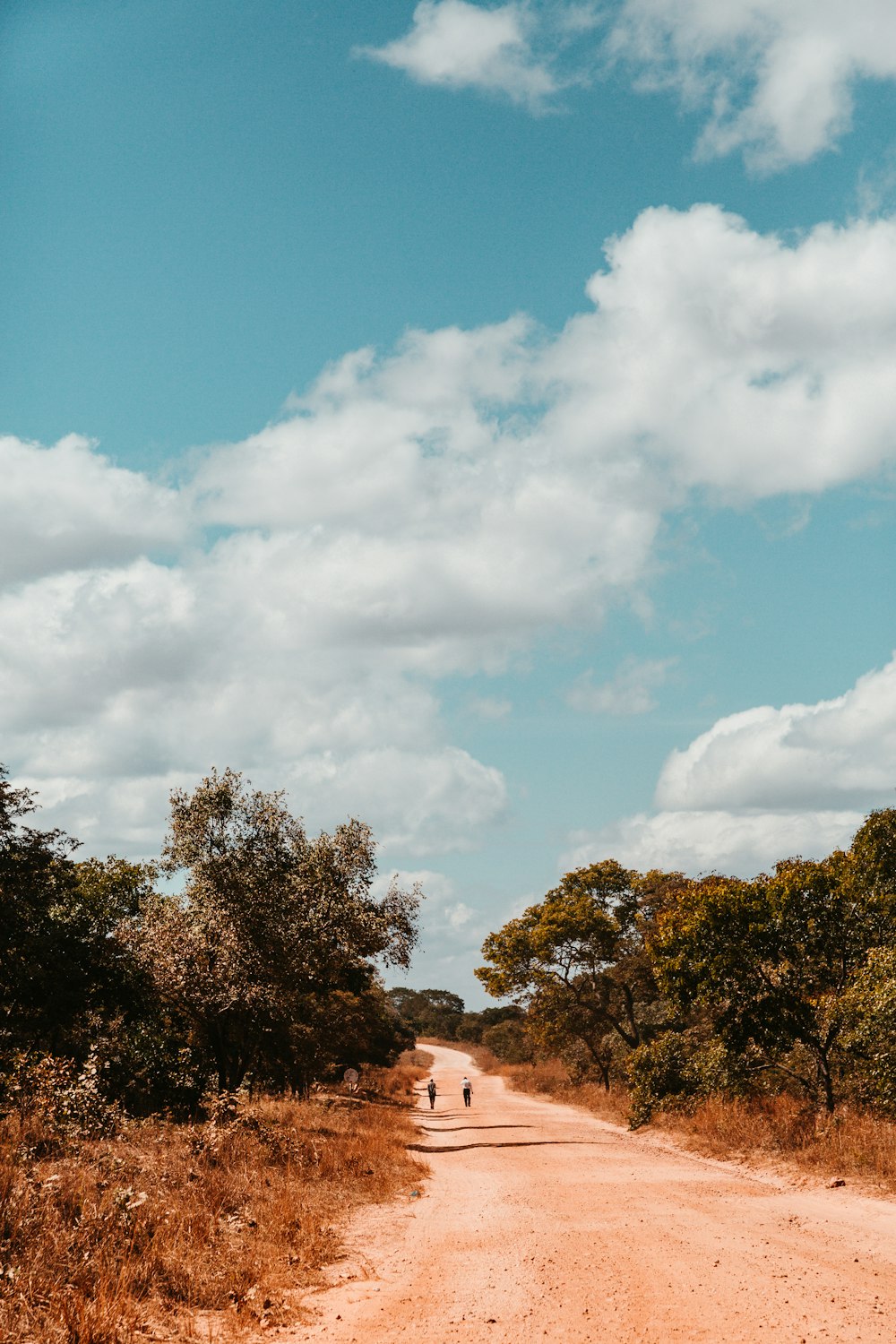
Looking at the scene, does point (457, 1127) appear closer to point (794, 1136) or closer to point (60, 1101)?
point (794, 1136)

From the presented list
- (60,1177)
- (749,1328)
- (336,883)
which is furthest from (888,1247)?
(336,883)

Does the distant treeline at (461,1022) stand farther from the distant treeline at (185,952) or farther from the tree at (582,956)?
the distant treeline at (185,952)

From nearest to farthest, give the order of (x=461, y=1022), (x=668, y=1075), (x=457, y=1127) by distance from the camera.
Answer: (x=668, y=1075) < (x=457, y=1127) < (x=461, y=1022)

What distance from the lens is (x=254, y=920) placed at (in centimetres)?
2597

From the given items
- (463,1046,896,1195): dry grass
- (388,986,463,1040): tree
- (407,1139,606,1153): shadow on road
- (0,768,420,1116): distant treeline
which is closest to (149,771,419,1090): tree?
(0,768,420,1116): distant treeline

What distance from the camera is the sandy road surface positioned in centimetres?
799

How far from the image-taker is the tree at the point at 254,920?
24.3m

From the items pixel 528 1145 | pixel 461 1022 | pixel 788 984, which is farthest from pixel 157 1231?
pixel 461 1022

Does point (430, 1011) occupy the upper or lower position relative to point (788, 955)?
lower

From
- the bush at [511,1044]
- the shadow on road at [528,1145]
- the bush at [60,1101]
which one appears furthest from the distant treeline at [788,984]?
the bush at [511,1044]

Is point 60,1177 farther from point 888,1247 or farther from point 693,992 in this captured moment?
point 693,992

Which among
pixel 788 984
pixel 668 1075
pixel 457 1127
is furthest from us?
pixel 457 1127

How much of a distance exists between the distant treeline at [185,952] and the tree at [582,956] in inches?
451

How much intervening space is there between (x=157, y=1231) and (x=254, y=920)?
1606cm
